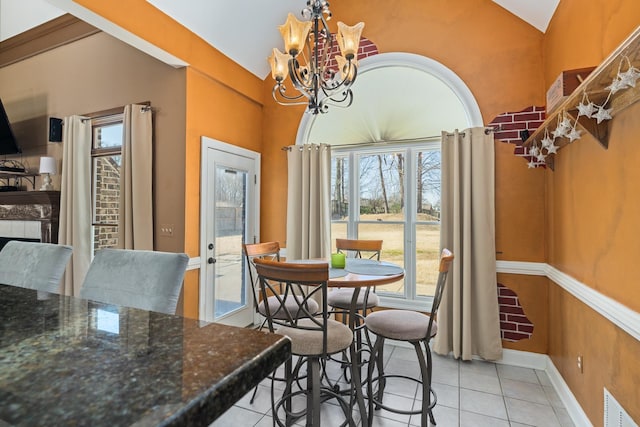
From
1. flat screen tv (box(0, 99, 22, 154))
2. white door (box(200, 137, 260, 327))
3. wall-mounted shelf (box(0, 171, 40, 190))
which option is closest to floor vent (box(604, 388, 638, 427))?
white door (box(200, 137, 260, 327))

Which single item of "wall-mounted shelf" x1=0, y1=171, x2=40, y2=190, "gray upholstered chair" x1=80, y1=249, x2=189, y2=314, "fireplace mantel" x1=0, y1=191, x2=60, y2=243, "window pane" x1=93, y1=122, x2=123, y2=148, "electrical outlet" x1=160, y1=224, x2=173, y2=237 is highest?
"window pane" x1=93, y1=122, x2=123, y2=148

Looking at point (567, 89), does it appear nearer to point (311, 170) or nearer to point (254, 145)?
point (311, 170)

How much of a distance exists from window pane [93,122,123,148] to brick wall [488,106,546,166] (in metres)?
3.87

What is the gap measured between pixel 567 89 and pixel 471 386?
Answer: 2.25 m

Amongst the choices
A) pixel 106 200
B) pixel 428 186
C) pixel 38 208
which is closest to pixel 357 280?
pixel 428 186

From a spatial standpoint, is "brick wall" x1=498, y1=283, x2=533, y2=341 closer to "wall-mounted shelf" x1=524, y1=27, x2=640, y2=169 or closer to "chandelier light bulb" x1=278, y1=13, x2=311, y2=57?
"wall-mounted shelf" x1=524, y1=27, x2=640, y2=169

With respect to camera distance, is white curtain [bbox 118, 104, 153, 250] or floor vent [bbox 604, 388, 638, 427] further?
white curtain [bbox 118, 104, 153, 250]

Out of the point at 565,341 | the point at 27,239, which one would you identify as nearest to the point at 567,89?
the point at 565,341

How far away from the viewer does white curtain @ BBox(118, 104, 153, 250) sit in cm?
298

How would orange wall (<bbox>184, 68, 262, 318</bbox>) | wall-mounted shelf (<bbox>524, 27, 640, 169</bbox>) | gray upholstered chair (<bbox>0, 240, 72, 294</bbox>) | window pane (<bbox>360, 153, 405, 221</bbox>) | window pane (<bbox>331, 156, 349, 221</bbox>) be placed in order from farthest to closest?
window pane (<bbox>331, 156, 349, 221</bbox>), window pane (<bbox>360, 153, 405, 221</bbox>), orange wall (<bbox>184, 68, 262, 318</bbox>), gray upholstered chair (<bbox>0, 240, 72, 294</bbox>), wall-mounted shelf (<bbox>524, 27, 640, 169</bbox>)

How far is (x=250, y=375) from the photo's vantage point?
1.76 feet

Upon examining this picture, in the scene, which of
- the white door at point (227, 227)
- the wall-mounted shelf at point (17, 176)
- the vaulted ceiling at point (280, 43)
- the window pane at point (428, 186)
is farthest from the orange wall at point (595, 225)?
the wall-mounted shelf at point (17, 176)

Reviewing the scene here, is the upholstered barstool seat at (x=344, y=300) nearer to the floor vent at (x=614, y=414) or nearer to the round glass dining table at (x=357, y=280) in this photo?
the round glass dining table at (x=357, y=280)

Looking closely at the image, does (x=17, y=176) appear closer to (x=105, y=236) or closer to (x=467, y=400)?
(x=105, y=236)
